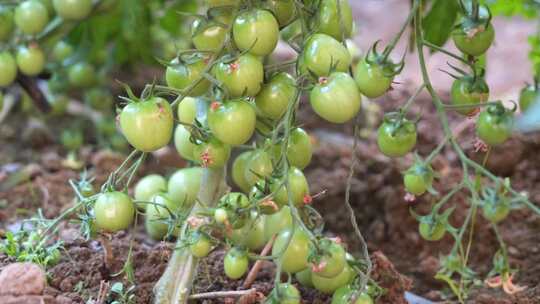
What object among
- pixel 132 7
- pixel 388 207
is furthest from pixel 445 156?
pixel 132 7

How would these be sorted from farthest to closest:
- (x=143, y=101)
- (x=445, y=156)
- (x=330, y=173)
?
(x=445, y=156)
(x=330, y=173)
(x=143, y=101)

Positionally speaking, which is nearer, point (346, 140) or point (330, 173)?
point (330, 173)

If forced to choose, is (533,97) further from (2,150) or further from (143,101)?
(2,150)

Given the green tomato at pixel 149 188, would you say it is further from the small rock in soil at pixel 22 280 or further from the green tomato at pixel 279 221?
the small rock in soil at pixel 22 280

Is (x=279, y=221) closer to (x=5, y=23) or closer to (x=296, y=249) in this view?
(x=296, y=249)

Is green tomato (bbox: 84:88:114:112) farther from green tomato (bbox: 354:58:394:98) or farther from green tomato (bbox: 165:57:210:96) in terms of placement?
green tomato (bbox: 354:58:394:98)

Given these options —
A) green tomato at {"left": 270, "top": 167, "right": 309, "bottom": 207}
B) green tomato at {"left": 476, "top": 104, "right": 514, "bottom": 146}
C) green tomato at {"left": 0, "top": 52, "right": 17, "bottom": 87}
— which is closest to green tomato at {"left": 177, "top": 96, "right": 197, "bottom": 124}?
green tomato at {"left": 270, "top": 167, "right": 309, "bottom": 207}

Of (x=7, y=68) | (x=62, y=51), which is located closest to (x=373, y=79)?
(x=7, y=68)
